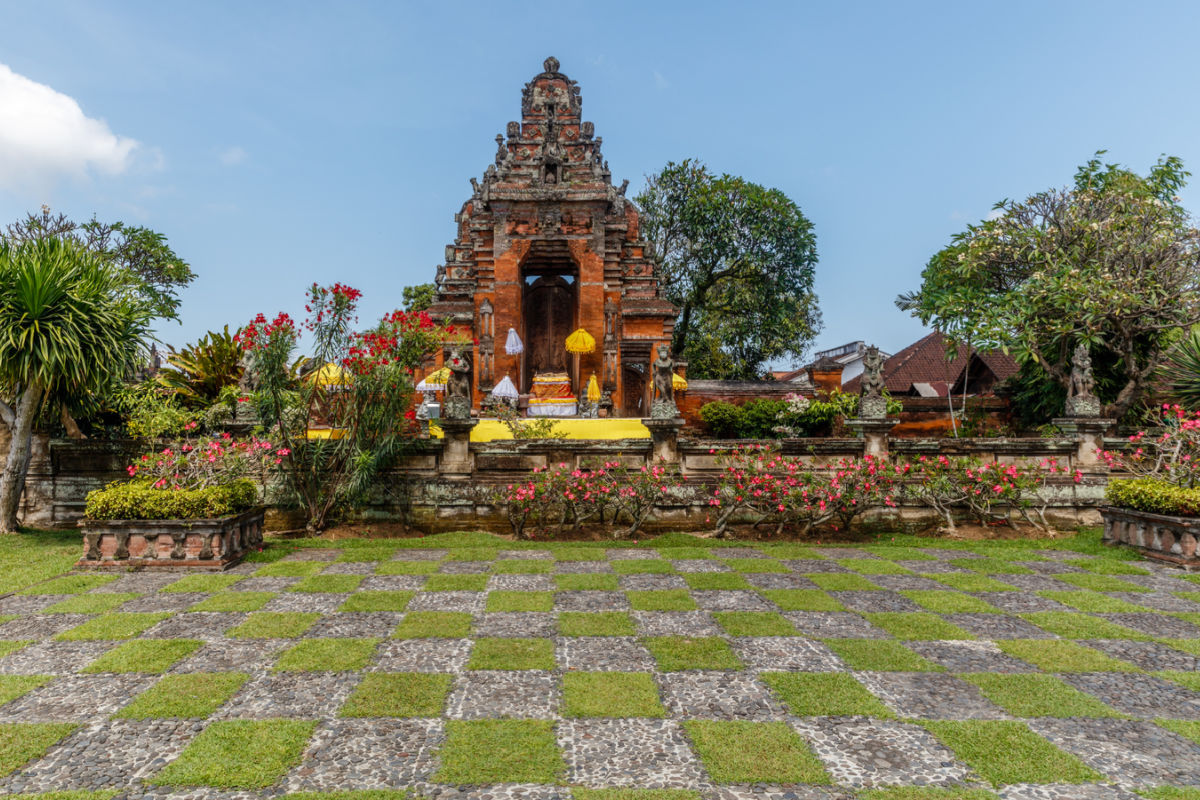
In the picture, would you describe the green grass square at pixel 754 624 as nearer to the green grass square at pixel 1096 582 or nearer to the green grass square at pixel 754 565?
the green grass square at pixel 754 565

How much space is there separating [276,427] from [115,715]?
18.5 feet

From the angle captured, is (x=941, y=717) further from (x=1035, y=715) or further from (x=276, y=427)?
(x=276, y=427)

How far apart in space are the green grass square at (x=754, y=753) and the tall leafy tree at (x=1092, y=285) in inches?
→ 466

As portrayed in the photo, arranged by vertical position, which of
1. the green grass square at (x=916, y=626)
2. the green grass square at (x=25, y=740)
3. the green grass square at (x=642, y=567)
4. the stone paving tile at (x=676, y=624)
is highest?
the green grass square at (x=25, y=740)

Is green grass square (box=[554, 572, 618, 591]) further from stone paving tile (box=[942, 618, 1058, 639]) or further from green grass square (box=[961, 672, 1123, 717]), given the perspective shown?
green grass square (box=[961, 672, 1123, 717])

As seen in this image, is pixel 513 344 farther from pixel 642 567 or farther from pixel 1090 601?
pixel 1090 601

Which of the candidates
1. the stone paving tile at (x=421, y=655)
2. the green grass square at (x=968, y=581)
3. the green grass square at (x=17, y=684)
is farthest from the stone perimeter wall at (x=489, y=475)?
the green grass square at (x=17, y=684)

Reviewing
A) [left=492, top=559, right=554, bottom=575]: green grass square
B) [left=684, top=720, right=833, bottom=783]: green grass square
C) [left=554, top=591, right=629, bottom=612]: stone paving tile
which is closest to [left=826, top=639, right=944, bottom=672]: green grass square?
[left=684, top=720, right=833, bottom=783]: green grass square

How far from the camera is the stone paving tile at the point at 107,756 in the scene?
2.91m

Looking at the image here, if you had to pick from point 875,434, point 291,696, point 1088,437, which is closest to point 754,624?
point 291,696

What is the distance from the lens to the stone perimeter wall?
926cm

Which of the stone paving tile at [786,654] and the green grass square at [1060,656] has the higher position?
the stone paving tile at [786,654]

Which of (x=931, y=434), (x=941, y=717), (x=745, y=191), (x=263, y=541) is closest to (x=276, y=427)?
(x=263, y=541)

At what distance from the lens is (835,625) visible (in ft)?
16.6
